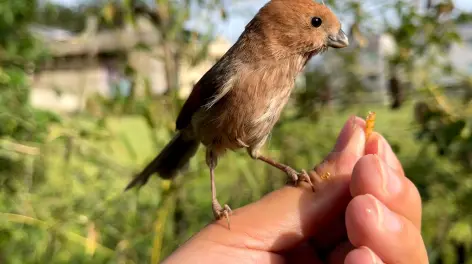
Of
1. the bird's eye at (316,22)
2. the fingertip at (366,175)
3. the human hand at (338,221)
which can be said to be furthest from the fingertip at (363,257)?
the bird's eye at (316,22)

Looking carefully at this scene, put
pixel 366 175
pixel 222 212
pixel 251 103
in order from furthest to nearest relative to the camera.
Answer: pixel 222 212 < pixel 251 103 < pixel 366 175

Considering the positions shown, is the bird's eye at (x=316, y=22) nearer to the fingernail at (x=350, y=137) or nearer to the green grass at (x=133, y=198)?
the fingernail at (x=350, y=137)

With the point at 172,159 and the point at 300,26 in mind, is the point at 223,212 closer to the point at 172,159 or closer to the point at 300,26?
the point at 172,159

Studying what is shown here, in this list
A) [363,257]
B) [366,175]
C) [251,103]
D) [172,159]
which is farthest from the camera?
[172,159]

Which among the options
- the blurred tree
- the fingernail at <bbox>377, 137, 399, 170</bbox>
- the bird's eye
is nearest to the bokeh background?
the blurred tree

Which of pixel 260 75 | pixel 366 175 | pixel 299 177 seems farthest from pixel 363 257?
pixel 260 75

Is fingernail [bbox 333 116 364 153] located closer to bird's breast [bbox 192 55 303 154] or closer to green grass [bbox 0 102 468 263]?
bird's breast [bbox 192 55 303 154]
